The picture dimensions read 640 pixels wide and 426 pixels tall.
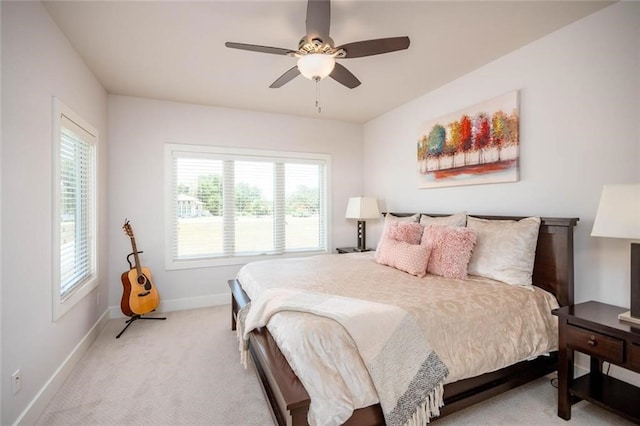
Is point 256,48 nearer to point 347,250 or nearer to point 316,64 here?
point 316,64

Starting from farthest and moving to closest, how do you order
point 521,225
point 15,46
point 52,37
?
point 521,225, point 52,37, point 15,46

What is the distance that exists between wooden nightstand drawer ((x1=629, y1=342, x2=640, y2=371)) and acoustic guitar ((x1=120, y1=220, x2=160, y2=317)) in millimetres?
Result: 3980

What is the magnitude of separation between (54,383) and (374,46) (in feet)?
10.5

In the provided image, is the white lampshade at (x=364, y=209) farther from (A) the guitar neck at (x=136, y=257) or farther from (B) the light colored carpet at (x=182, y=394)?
(A) the guitar neck at (x=136, y=257)

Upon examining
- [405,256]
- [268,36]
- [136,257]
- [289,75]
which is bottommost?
[136,257]

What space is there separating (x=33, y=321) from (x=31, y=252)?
1.43ft

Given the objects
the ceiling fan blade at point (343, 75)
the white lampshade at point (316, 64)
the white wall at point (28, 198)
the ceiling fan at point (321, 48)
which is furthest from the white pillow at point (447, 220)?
the white wall at point (28, 198)

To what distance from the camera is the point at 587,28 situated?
7.24ft

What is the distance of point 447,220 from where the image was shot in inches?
118

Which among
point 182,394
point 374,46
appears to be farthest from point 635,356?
point 182,394

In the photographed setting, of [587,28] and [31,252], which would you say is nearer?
[31,252]

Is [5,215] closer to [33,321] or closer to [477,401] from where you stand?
[33,321]

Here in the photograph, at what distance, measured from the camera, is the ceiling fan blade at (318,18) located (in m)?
1.71

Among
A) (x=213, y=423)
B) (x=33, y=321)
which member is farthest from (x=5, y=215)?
(x=213, y=423)
